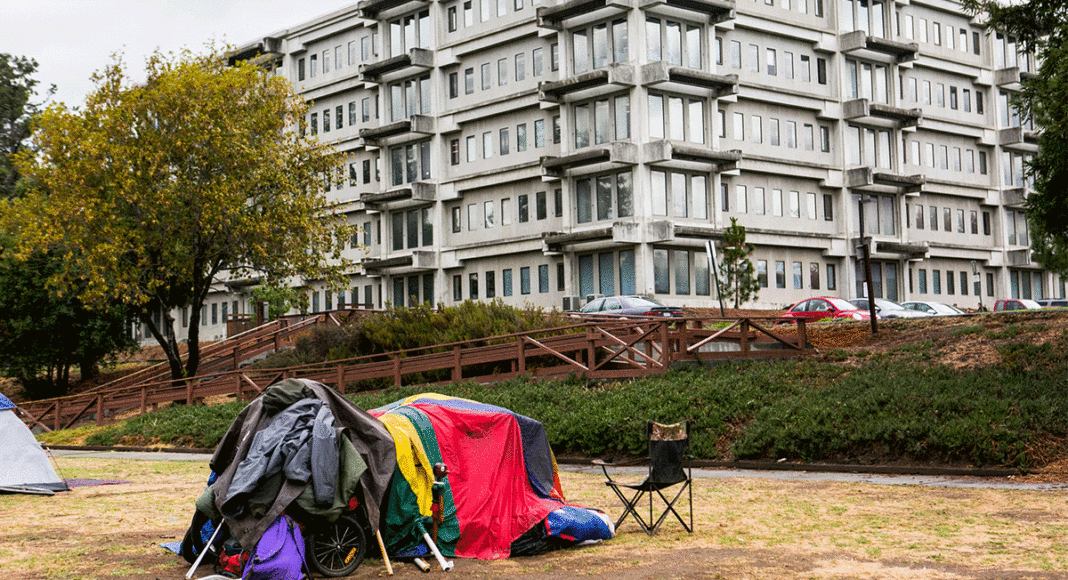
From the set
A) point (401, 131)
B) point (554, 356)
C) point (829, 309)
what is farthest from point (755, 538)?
point (401, 131)

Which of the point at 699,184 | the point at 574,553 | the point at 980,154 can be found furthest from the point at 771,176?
the point at 574,553

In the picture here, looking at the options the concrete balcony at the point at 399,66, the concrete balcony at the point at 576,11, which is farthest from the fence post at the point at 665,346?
the concrete balcony at the point at 399,66

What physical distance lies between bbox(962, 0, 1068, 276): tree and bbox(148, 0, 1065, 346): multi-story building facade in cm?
2435

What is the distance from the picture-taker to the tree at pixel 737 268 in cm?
4972

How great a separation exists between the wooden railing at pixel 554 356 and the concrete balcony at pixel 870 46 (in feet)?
111

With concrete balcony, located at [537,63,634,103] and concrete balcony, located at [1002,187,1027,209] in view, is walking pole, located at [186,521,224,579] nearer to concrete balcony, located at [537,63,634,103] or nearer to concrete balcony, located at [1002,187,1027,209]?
Answer: concrete balcony, located at [537,63,634,103]

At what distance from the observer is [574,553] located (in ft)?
36.6

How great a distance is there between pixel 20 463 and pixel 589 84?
38804 mm

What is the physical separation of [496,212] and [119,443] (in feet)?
103

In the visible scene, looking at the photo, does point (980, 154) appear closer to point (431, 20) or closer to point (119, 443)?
point (431, 20)

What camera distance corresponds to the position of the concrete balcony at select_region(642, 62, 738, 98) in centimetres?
5180

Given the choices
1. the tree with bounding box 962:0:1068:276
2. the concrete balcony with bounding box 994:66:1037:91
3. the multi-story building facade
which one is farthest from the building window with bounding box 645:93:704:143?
the tree with bounding box 962:0:1068:276

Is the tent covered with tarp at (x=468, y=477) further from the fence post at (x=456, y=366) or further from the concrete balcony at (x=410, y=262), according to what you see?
the concrete balcony at (x=410, y=262)

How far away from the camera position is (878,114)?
2413 inches
